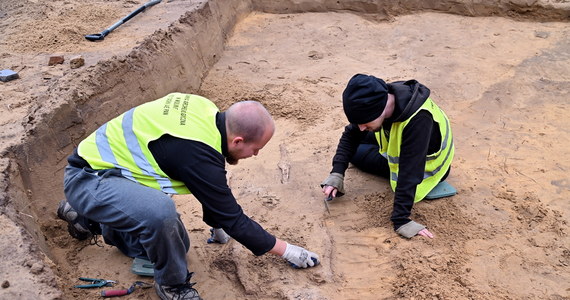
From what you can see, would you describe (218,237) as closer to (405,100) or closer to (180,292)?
(180,292)

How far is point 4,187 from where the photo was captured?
2838 millimetres

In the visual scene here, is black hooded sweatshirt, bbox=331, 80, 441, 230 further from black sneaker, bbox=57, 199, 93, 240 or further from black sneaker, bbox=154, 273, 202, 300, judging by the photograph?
black sneaker, bbox=57, 199, 93, 240

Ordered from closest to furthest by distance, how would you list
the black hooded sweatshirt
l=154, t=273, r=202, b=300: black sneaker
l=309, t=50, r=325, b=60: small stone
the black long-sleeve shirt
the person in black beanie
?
the black long-sleeve shirt < l=154, t=273, r=202, b=300: black sneaker < the person in black beanie < the black hooded sweatshirt < l=309, t=50, r=325, b=60: small stone

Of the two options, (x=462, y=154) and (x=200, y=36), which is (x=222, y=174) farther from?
(x=200, y=36)

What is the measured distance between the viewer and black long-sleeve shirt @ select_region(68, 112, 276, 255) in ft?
7.53

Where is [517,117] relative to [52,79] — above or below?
below

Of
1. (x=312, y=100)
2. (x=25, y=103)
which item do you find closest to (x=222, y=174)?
(x=25, y=103)

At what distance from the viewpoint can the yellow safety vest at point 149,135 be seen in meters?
2.36

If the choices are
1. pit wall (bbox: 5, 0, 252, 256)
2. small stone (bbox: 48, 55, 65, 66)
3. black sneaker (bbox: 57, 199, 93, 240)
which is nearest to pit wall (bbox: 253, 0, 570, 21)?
pit wall (bbox: 5, 0, 252, 256)

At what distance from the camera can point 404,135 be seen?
2.97 metres

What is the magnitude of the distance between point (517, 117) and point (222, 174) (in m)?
2.95

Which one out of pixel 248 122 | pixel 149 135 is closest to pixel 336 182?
pixel 248 122

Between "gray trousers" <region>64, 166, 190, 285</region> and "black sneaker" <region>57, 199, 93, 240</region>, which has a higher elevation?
"gray trousers" <region>64, 166, 190, 285</region>

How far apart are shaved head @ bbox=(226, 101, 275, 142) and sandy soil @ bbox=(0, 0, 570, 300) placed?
2.93 feet
